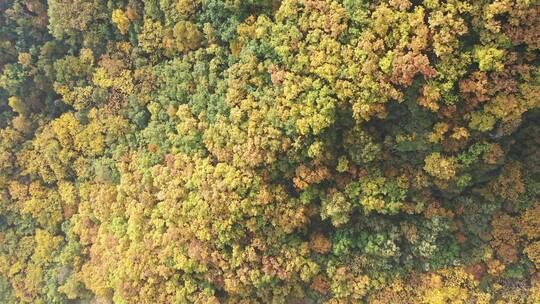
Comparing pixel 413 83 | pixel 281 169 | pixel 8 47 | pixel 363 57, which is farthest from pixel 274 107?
pixel 8 47

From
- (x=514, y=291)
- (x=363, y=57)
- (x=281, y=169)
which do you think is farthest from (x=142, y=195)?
(x=514, y=291)

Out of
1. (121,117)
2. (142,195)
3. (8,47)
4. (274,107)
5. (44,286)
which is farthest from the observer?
(44,286)

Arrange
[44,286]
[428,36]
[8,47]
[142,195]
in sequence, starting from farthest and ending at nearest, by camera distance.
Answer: [44,286] → [8,47] → [142,195] → [428,36]

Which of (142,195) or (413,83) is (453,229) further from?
(142,195)

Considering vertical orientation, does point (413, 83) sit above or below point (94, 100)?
above

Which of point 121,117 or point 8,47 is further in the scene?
point 8,47

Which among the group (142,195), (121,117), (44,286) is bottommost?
(44,286)
